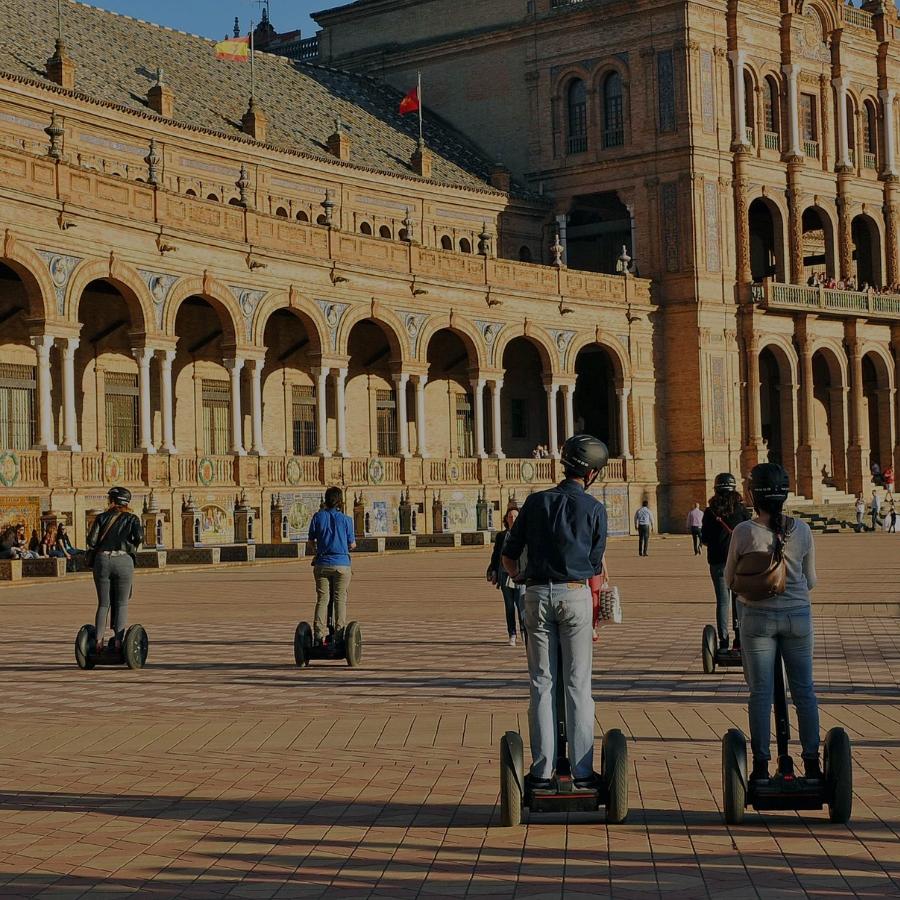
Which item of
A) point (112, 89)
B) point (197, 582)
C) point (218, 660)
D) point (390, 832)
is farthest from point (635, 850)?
point (112, 89)

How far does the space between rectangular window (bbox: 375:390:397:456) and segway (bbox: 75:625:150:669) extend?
35.8m

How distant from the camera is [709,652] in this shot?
14922 mm

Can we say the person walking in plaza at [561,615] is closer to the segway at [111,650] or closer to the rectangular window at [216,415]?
the segway at [111,650]

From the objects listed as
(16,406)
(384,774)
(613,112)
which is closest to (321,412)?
(16,406)

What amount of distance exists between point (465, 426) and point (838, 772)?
1848 inches

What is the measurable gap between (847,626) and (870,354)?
154 feet

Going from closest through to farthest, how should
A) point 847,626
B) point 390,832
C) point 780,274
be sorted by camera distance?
point 390,832 → point 847,626 → point 780,274

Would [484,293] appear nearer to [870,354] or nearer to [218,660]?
[870,354]

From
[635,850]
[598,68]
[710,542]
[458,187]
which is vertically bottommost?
[635,850]

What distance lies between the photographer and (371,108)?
59.7m

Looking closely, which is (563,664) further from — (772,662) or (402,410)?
(402,410)

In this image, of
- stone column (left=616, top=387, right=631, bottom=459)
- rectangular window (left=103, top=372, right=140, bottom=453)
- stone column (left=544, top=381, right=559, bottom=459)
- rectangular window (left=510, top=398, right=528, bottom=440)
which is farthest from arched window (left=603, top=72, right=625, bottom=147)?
rectangular window (left=103, top=372, right=140, bottom=453)

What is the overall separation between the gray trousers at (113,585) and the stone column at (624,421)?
41622 mm

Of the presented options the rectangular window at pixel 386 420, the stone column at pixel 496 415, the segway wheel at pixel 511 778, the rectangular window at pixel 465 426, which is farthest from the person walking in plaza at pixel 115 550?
the rectangular window at pixel 465 426
